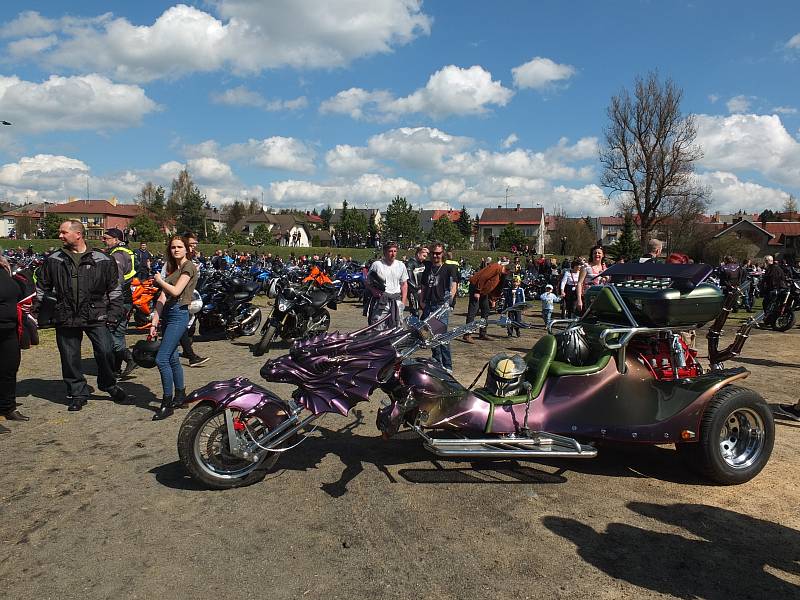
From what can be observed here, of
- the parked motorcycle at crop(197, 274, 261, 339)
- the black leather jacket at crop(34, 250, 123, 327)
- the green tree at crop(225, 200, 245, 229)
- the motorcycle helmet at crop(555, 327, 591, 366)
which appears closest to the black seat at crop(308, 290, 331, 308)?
the parked motorcycle at crop(197, 274, 261, 339)

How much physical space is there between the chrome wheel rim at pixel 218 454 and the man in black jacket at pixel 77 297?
104 inches

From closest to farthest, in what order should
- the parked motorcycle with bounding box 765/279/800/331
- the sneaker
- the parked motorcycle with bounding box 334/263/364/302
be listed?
the sneaker, the parked motorcycle with bounding box 765/279/800/331, the parked motorcycle with bounding box 334/263/364/302

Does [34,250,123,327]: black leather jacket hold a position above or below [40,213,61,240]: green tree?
below

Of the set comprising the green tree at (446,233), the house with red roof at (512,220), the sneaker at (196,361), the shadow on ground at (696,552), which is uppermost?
the house with red roof at (512,220)

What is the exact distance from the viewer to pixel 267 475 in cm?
415

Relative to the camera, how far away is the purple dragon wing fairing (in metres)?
3.85

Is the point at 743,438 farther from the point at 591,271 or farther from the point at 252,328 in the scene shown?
the point at 252,328

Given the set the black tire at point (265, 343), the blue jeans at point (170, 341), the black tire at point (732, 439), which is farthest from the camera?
the black tire at point (265, 343)

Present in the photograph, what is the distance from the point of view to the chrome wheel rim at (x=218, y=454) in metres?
3.84

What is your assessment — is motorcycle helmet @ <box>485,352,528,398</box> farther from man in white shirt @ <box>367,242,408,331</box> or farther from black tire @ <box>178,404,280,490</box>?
man in white shirt @ <box>367,242,408,331</box>

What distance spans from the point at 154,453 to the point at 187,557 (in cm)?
177

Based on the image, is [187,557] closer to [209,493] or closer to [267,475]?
[209,493]

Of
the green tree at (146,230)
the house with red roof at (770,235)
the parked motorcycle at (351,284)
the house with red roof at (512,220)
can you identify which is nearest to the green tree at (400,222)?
the house with red roof at (512,220)

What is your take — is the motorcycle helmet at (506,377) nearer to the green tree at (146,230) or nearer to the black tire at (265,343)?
the black tire at (265,343)
